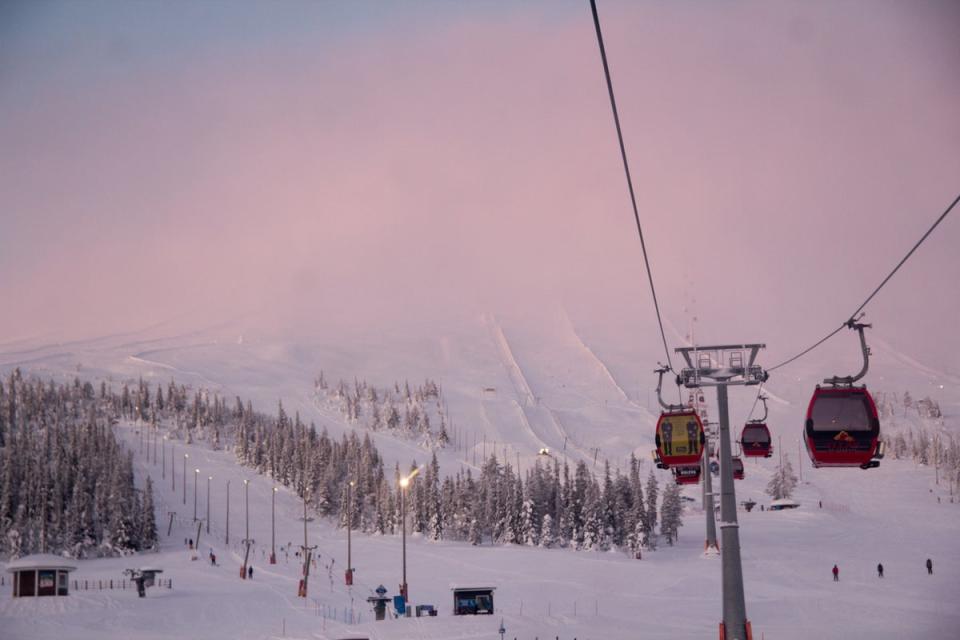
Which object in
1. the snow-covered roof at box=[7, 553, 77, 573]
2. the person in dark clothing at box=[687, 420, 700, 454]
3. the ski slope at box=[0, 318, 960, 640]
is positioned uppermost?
the person in dark clothing at box=[687, 420, 700, 454]

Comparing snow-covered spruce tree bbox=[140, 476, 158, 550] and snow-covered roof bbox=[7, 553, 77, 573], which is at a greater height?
snow-covered roof bbox=[7, 553, 77, 573]

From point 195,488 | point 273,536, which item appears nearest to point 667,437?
point 273,536

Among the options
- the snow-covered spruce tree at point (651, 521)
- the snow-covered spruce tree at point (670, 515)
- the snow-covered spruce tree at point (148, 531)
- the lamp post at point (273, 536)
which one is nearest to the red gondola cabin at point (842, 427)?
the lamp post at point (273, 536)

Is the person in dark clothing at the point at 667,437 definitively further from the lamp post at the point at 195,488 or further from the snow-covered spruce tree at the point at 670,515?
the lamp post at the point at 195,488

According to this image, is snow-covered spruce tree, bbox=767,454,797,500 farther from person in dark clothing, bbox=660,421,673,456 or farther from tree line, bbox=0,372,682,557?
person in dark clothing, bbox=660,421,673,456

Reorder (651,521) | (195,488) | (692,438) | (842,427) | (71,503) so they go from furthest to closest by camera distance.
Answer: (195,488) → (651,521) → (71,503) → (692,438) → (842,427)

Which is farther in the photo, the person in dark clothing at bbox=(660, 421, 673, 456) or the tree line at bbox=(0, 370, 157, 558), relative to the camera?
the tree line at bbox=(0, 370, 157, 558)

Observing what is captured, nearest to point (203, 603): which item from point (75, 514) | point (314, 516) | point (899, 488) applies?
point (75, 514)

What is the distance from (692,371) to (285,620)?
24.7 meters

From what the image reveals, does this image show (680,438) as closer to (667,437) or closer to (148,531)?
(667,437)

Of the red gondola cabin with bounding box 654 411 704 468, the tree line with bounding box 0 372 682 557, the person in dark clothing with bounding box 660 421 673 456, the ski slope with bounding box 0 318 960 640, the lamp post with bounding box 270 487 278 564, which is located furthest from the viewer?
the tree line with bounding box 0 372 682 557

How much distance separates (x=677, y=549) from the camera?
9006cm

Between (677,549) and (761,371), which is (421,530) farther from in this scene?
(761,371)

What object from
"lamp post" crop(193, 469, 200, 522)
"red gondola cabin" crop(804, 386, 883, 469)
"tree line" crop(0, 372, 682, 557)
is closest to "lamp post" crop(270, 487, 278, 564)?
"tree line" crop(0, 372, 682, 557)
